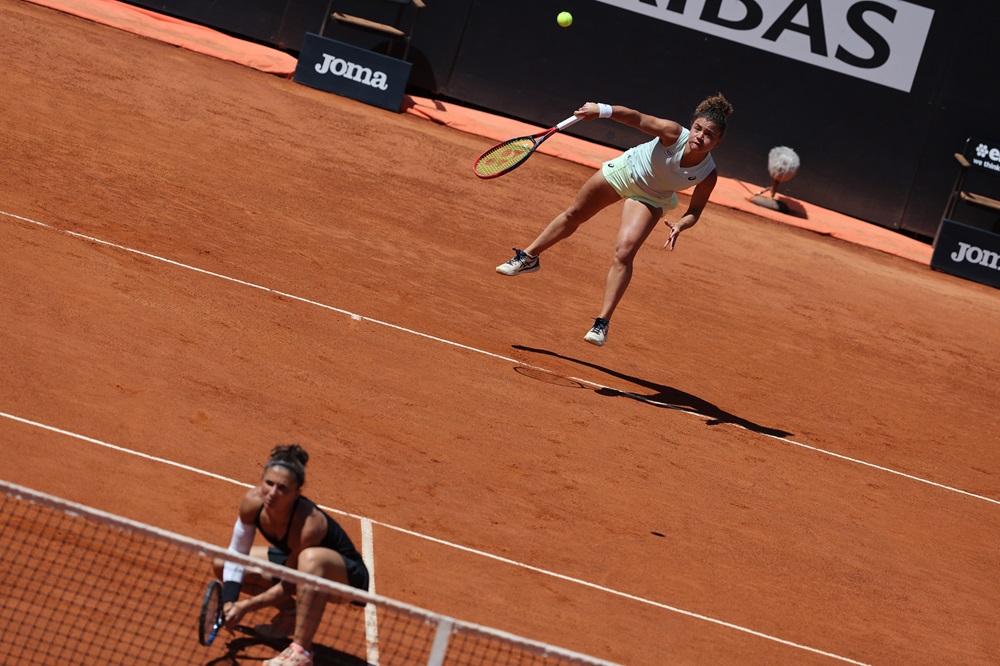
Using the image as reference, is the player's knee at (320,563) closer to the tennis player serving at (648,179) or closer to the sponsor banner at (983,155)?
the tennis player serving at (648,179)

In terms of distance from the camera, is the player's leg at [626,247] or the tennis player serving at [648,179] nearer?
the tennis player serving at [648,179]

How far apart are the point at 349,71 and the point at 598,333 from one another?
29.5 feet

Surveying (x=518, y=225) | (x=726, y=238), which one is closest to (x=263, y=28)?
(x=518, y=225)

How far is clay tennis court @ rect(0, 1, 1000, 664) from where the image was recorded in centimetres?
683

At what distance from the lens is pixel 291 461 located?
16.9 ft

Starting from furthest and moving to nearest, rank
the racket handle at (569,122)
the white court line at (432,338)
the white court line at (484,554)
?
the white court line at (432,338) < the racket handle at (569,122) < the white court line at (484,554)

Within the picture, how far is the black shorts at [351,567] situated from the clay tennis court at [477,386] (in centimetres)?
69

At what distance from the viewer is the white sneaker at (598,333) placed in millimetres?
9523

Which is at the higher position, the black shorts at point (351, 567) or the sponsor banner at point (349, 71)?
the sponsor banner at point (349, 71)

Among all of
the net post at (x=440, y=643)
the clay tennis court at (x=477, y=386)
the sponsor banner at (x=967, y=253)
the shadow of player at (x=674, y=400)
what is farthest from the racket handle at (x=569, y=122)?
the sponsor banner at (x=967, y=253)

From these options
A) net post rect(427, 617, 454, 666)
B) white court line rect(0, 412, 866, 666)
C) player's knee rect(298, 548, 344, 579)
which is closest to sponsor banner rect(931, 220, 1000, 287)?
white court line rect(0, 412, 866, 666)

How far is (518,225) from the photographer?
14.4 m

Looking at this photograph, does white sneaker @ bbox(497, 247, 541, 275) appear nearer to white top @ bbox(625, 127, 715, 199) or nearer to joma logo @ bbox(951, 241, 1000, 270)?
white top @ bbox(625, 127, 715, 199)

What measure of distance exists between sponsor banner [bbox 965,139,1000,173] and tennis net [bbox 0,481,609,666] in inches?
558
